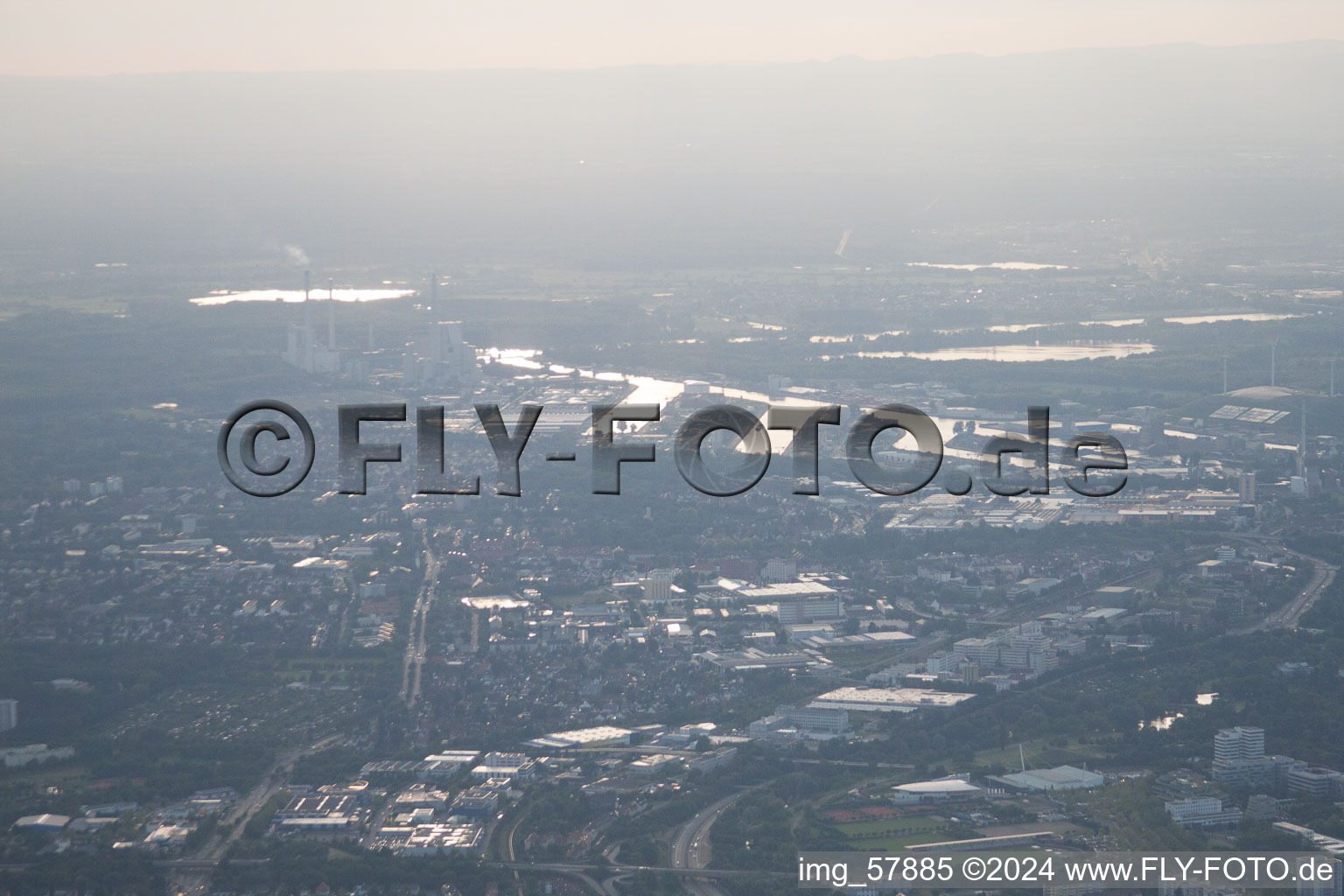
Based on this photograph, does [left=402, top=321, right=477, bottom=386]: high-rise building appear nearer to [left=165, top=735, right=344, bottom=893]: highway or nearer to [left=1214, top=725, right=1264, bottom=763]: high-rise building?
[left=165, top=735, right=344, bottom=893]: highway

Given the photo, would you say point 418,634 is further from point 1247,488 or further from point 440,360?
point 440,360

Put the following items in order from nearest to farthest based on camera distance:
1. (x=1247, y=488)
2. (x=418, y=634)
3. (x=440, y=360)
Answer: (x=418, y=634), (x=1247, y=488), (x=440, y=360)

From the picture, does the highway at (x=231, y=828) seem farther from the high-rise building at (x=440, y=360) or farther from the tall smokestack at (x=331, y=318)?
the tall smokestack at (x=331, y=318)

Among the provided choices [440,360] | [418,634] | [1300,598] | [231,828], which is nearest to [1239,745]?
[1300,598]

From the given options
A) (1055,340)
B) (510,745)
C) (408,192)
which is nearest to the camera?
(510,745)

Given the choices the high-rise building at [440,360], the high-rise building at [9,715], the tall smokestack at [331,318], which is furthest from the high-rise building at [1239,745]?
the tall smokestack at [331,318]

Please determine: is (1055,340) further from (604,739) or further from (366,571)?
(604,739)

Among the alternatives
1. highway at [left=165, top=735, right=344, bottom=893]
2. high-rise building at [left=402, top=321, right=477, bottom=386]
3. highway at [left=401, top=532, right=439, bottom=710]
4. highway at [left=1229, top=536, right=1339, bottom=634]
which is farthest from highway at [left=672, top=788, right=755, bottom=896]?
high-rise building at [left=402, top=321, right=477, bottom=386]

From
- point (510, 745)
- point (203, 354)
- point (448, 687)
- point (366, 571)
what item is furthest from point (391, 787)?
point (203, 354)
